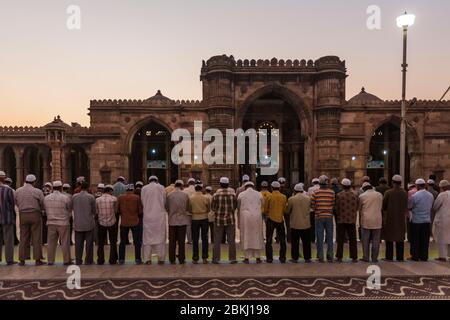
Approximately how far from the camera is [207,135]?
65.0ft

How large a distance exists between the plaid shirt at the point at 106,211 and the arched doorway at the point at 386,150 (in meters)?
22.8

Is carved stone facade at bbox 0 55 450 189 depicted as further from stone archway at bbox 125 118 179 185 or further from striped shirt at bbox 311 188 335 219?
striped shirt at bbox 311 188 335 219

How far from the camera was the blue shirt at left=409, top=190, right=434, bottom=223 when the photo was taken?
639 centimetres

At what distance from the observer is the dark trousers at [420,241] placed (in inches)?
253

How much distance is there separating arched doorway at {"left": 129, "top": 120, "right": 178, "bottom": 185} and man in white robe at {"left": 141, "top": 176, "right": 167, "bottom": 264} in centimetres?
1601

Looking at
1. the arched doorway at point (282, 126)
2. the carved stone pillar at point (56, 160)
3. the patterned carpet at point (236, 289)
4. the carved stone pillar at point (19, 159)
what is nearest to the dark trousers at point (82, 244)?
the patterned carpet at point (236, 289)

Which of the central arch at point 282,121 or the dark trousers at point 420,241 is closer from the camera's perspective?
the dark trousers at point 420,241

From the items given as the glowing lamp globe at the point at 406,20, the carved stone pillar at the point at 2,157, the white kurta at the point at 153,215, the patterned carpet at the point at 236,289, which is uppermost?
the glowing lamp globe at the point at 406,20

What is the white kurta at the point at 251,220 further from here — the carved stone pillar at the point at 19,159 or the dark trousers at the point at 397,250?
the carved stone pillar at the point at 19,159

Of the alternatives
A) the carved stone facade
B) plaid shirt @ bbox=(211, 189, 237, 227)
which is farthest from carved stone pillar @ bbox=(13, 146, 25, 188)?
plaid shirt @ bbox=(211, 189, 237, 227)

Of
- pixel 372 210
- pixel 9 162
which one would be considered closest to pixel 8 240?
pixel 372 210

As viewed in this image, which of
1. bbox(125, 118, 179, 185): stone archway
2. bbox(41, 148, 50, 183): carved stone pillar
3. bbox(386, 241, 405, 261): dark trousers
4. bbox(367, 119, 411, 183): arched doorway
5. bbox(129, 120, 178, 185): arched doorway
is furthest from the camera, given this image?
bbox(41, 148, 50, 183): carved stone pillar

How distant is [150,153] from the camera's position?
26.6m

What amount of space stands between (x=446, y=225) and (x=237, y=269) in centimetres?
505
